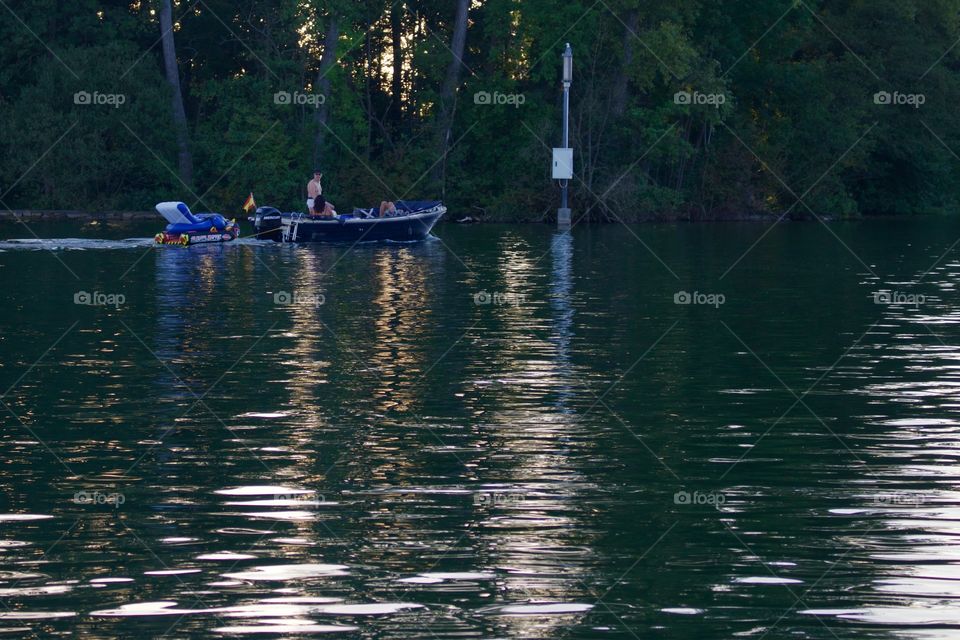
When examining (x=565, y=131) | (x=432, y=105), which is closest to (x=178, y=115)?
(x=432, y=105)

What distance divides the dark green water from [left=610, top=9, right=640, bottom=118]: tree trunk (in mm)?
34011

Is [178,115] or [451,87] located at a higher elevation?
[451,87]

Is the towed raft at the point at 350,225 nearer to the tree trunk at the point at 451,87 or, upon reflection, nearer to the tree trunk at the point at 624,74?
the tree trunk at the point at 451,87

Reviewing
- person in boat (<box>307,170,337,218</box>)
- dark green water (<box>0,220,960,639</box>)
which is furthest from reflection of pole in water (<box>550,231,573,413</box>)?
person in boat (<box>307,170,337,218</box>)

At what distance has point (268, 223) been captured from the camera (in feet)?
144

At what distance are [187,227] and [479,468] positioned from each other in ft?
99.0

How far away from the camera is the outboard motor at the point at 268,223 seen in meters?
43.9

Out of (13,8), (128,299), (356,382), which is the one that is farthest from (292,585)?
(13,8)

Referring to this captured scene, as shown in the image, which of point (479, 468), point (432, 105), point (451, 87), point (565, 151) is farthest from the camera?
point (432, 105)

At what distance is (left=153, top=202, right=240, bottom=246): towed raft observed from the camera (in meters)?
41.5

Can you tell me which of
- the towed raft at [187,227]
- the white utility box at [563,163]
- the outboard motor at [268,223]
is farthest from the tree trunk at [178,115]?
the towed raft at [187,227]

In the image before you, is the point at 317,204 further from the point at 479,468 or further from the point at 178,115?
the point at 479,468

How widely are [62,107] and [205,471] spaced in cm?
4991

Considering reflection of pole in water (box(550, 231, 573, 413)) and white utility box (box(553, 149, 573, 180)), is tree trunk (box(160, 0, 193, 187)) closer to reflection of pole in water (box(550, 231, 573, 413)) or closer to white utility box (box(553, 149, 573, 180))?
white utility box (box(553, 149, 573, 180))
